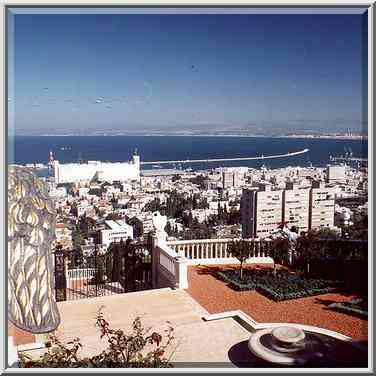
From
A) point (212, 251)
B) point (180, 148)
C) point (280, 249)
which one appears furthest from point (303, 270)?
point (180, 148)

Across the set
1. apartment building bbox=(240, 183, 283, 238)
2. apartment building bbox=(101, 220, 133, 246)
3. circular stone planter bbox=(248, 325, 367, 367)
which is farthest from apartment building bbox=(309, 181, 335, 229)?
circular stone planter bbox=(248, 325, 367, 367)

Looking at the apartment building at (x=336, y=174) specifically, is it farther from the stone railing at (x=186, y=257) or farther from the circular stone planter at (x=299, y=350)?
the circular stone planter at (x=299, y=350)

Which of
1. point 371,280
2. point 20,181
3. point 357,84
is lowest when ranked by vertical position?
point 371,280

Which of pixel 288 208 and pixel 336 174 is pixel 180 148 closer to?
pixel 288 208

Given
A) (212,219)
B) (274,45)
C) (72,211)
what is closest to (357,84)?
(274,45)

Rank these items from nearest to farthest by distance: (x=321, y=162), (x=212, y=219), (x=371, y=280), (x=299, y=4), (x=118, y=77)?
(x=299, y=4), (x=371, y=280), (x=118, y=77), (x=321, y=162), (x=212, y=219)

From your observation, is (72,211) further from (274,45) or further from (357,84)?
(357,84)
